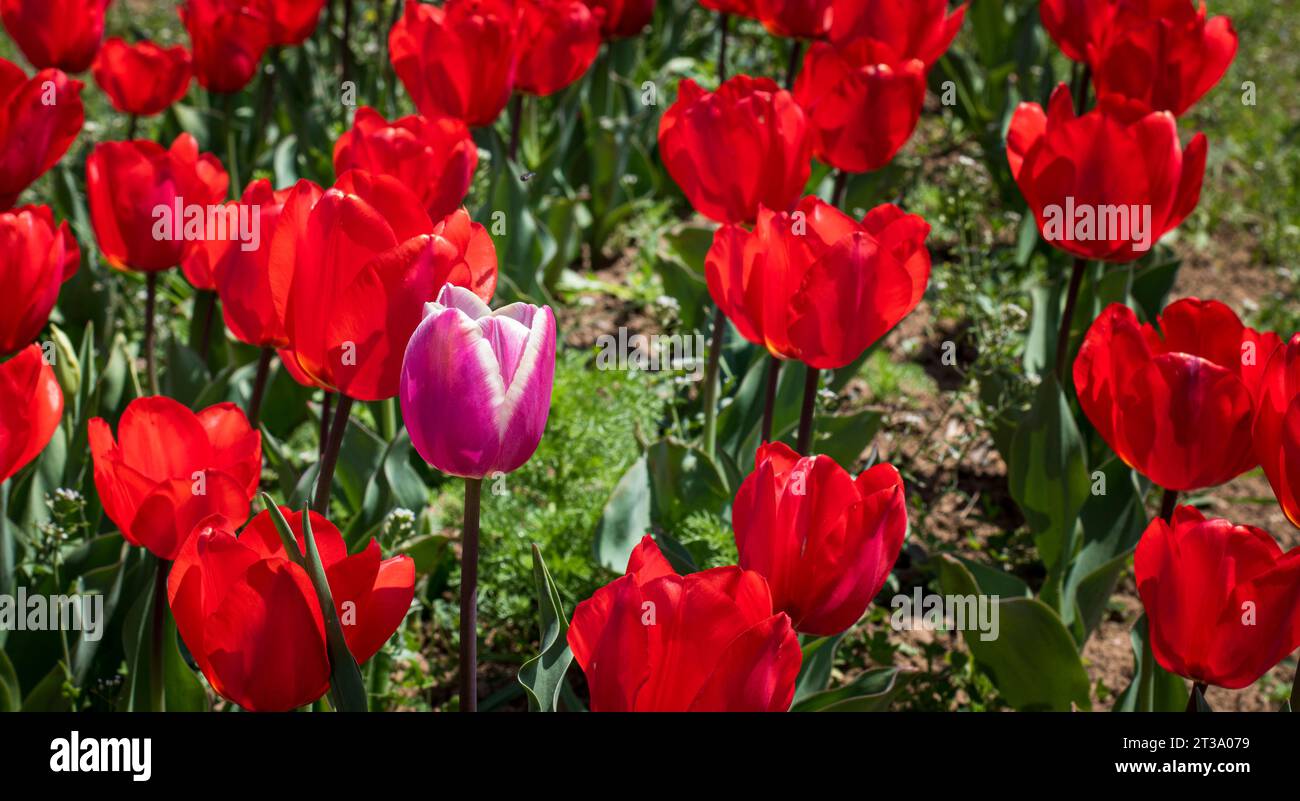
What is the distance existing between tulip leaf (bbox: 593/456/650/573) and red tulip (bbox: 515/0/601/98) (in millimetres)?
948

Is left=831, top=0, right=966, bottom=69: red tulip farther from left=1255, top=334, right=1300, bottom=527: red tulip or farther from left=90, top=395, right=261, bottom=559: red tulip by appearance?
left=90, top=395, right=261, bottom=559: red tulip

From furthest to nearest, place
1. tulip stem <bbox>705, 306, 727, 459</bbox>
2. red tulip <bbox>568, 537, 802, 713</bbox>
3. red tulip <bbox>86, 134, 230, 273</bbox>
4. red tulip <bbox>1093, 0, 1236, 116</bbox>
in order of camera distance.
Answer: red tulip <bbox>1093, 0, 1236, 116</bbox>
tulip stem <bbox>705, 306, 727, 459</bbox>
red tulip <bbox>86, 134, 230, 273</bbox>
red tulip <bbox>568, 537, 802, 713</bbox>

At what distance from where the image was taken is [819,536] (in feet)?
4.45

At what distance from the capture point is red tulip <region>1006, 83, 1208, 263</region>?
2135 mm

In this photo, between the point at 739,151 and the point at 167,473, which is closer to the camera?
the point at 167,473

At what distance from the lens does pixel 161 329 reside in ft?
10.9

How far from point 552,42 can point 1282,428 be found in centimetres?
178

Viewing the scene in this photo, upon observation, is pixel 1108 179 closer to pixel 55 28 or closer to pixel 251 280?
pixel 251 280

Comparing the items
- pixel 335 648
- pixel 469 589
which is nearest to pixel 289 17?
pixel 469 589

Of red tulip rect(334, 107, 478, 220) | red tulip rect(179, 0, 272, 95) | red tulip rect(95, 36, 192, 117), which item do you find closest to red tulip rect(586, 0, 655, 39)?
red tulip rect(179, 0, 272, 95)

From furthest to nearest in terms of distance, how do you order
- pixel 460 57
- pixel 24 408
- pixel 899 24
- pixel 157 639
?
pixel 899 24 → pixel 460 57 → pixel 157 639 → pixel 24 408

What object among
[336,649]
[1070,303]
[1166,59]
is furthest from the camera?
[1166,59]

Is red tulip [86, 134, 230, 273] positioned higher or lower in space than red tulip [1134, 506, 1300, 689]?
higher

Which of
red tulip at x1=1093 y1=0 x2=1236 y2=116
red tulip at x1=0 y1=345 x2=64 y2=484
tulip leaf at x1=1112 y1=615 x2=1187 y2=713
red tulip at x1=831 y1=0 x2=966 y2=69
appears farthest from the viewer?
red tulip at x1=831 y1=0 x2=966 y2=69
